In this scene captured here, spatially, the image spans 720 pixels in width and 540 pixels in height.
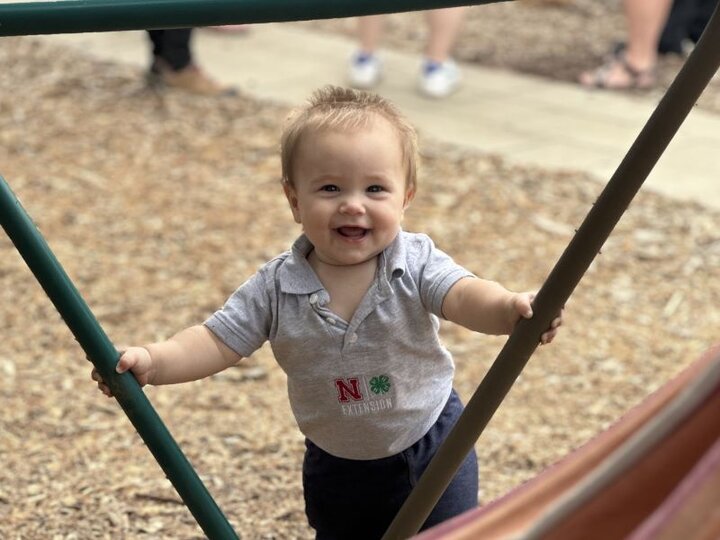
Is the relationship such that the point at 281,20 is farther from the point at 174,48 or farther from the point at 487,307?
the point at 174,48

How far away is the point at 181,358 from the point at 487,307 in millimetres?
526

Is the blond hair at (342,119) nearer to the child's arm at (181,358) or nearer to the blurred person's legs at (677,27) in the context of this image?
the child's arm at (181,358)

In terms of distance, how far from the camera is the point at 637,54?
7.42m

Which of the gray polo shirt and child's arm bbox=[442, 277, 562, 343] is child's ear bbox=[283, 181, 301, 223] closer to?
the gray polo shirt

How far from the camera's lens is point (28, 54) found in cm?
818

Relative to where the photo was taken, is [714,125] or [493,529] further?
[714,125]

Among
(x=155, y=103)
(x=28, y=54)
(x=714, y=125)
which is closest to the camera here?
(x=714, y=125)

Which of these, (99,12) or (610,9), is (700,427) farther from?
(610,9)

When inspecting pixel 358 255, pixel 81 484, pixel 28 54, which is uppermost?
pixel 358 255

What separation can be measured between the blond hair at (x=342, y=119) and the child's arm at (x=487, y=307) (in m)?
0.23

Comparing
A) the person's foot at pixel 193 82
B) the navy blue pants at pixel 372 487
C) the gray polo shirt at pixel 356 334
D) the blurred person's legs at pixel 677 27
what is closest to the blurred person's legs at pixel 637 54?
the blurred person's legs at pixel 677 27

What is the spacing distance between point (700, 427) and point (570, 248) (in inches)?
22.9

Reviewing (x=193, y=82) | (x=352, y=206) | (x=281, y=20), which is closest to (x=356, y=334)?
(x=352, y=206)

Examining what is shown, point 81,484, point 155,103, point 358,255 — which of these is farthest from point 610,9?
point 358,255
